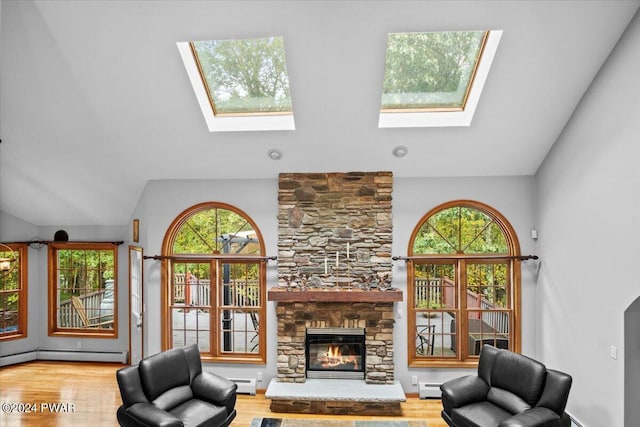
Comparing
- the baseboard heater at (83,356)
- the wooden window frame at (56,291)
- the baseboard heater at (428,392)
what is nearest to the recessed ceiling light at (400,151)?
the baseboard heater at (428,392)

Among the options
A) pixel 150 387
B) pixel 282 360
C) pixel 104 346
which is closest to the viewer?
pixel 150 387

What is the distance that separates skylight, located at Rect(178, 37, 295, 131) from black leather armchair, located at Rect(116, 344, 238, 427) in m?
2.90

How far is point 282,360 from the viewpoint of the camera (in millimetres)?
5465

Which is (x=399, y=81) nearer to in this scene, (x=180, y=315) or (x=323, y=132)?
(x=323, y=132)

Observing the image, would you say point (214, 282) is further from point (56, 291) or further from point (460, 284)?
point (460, 284)

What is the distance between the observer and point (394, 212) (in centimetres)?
564

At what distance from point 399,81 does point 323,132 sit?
110 centimetres

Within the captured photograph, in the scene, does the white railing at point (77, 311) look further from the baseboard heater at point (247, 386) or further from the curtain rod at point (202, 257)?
the baseboard heater at point (247, 386)

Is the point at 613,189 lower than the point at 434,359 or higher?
higher

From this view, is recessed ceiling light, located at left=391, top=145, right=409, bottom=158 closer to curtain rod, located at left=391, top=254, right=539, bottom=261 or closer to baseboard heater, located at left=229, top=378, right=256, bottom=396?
curtain rod, located at left=391, top=254, right=539, bottom=261

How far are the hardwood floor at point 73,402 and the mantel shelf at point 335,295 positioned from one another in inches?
57.2

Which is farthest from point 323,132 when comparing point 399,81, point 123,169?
point 123,169

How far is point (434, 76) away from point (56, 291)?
7.36 m

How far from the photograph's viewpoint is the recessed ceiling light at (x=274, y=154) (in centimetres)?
527
